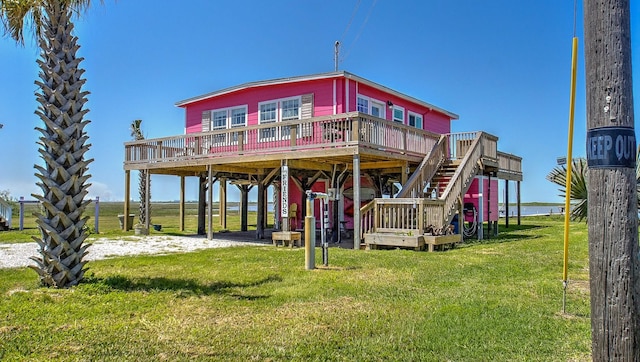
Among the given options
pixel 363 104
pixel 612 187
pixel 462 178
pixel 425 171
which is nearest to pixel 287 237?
pixel 425 171

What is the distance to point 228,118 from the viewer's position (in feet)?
62.0

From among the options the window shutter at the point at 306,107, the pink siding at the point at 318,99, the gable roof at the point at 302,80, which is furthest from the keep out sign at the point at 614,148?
the window shutter at the point at 306,107

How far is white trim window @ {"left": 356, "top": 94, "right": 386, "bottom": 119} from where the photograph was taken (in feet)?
55.0

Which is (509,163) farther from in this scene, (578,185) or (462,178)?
(578,185)

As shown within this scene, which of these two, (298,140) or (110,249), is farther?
(298,140)

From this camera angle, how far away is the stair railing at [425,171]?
13211 millimetres

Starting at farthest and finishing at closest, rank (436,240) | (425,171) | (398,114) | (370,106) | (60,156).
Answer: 1. (398,114)
2. (370,106)
3. (425,171)
4. (436,240)
5. (60,156)

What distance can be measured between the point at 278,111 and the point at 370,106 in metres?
3.33

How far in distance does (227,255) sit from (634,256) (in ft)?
30.1

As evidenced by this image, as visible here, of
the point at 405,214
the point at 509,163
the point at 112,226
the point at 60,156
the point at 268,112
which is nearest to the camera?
the point at 60,156

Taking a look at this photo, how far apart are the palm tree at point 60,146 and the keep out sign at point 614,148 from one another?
638cm

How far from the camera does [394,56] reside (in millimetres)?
18516

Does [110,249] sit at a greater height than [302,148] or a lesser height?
lesser

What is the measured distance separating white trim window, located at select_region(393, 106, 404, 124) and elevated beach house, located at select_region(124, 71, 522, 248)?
0.07m
